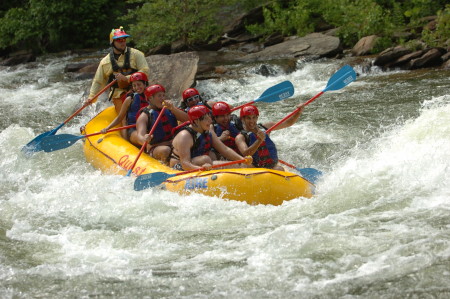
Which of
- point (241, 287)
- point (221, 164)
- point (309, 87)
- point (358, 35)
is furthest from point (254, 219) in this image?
point (358, 35)

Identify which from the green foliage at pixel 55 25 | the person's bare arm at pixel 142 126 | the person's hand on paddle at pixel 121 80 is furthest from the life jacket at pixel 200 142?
the green foliage at pixel 55 25

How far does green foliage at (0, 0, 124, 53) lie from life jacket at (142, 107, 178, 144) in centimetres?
1102

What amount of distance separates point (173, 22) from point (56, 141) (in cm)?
787

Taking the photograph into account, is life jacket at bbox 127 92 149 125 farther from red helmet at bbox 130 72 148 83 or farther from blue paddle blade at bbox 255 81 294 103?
blue paddle blade at bbox 255 81 294 103

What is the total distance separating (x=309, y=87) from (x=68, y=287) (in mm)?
7682

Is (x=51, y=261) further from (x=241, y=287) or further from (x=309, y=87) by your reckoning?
(x=309, y=87)

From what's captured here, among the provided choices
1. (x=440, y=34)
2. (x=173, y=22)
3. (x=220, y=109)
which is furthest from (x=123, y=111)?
(x=173, y=22)

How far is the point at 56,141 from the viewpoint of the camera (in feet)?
23.6

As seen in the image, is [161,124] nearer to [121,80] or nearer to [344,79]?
[121,80]

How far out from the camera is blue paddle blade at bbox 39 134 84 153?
7145 millimetres

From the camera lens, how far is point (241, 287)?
4113 millimetres

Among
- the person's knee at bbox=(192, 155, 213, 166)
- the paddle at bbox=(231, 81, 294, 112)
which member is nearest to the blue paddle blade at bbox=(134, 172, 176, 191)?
the person's knee at bbox=(192, 155, 213, 166)

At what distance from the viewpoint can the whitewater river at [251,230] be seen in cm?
415

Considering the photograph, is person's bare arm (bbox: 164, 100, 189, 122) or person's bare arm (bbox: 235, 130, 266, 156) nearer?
person's bare arm (bbox: 235, 130, 266, 156)
